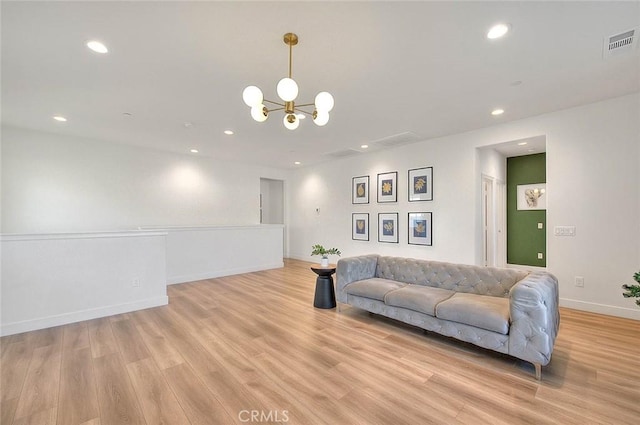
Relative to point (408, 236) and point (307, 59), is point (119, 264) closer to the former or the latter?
point (307, 59)

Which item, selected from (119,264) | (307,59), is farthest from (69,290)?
(307,59)

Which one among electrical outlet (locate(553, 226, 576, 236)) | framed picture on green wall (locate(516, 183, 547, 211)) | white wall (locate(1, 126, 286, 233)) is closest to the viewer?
electrical outlet (locate(553, 226, 576, 236))

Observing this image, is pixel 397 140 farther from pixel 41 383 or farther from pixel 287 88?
pixel 41 383

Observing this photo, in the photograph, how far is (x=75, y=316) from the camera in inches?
137

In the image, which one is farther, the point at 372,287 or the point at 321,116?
the point at 372,287

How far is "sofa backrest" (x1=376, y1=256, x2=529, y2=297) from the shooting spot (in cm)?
303

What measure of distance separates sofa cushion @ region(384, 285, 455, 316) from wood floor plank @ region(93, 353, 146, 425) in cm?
249

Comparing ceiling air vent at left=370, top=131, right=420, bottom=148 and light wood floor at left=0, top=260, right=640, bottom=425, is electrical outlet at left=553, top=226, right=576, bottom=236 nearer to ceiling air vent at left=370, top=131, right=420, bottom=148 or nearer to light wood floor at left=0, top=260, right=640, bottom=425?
light wood floor at left=0, top=260, right=640, bottom=425

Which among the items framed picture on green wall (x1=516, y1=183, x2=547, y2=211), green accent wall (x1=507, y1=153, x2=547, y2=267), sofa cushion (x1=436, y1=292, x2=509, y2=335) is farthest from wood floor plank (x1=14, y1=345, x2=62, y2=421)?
framed picture on green wall (x1=516, y1=183, x2=547, y2=211)

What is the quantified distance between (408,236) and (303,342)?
365cm

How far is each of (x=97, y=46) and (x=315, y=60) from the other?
6.56ft

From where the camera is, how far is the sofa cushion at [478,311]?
2.41 m

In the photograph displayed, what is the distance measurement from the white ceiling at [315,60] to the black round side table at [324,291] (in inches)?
94.9

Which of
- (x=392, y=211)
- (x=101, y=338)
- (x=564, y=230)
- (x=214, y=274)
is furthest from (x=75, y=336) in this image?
(x=564, y=230)
